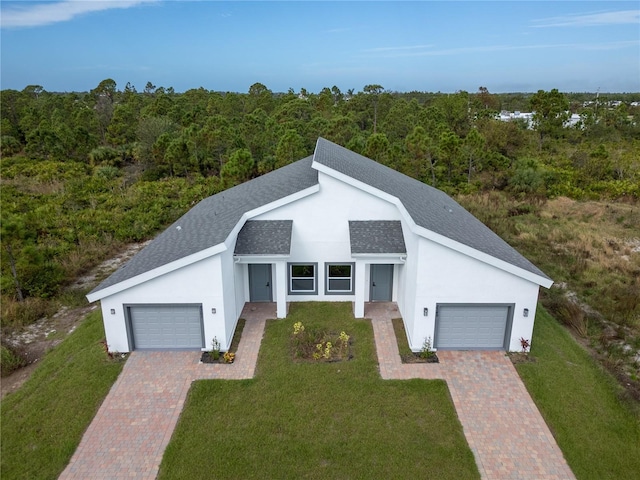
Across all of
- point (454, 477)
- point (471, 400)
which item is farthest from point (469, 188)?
point (454, 477)

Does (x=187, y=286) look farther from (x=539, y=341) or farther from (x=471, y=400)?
(x=539, y=341)

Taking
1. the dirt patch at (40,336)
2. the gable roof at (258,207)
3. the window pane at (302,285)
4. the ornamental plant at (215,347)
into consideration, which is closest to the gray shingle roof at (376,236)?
the gable roof at (258,207)

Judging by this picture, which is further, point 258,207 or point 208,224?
point 208,224

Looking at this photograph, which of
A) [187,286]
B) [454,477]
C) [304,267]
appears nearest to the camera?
[454,477]

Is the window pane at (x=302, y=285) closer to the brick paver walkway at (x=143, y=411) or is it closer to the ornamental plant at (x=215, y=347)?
the brick paver walkway at (x=143, y=411)

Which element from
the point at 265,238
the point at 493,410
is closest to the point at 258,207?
the point at 265,238

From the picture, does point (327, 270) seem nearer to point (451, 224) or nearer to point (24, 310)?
point (451, 224)
